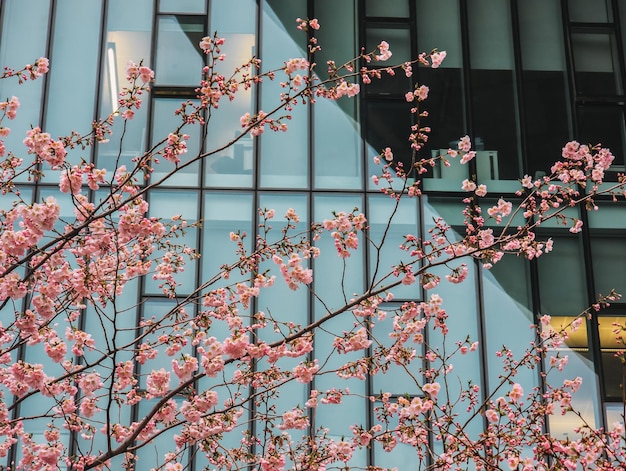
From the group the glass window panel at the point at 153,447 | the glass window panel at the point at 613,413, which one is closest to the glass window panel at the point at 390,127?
the glass window panel at the point at 613,413

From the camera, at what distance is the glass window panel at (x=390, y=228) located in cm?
772

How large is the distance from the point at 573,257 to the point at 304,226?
8.42 feet

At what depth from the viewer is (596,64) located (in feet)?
27.5

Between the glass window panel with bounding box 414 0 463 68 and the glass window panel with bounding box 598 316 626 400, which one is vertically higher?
the glass window panel with bounding box 414 0 463 68

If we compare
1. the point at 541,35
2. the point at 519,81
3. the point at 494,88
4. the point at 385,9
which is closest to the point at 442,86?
the point at 494,88

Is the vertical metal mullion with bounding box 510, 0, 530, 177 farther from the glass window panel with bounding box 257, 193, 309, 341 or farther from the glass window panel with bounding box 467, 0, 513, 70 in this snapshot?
the glass window panel with bounding box 257, 193, 309, 341

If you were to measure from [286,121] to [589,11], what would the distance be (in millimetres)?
3377

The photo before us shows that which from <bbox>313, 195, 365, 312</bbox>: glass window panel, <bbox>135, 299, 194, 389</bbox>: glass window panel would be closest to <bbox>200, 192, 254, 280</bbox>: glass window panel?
<bbox>135, 299, 194, 389</bbox>: glass window panel

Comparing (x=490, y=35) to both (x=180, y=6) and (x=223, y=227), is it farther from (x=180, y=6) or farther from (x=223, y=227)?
(x=223, y=227)

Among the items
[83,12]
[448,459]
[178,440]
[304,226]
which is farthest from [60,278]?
[83,12]

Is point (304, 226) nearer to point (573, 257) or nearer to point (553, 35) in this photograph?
point (573, 257)

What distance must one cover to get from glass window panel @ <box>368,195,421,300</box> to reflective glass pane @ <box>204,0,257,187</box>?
1227 millimetres

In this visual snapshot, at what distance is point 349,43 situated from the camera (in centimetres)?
837

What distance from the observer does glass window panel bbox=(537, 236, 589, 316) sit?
7.70 meters
